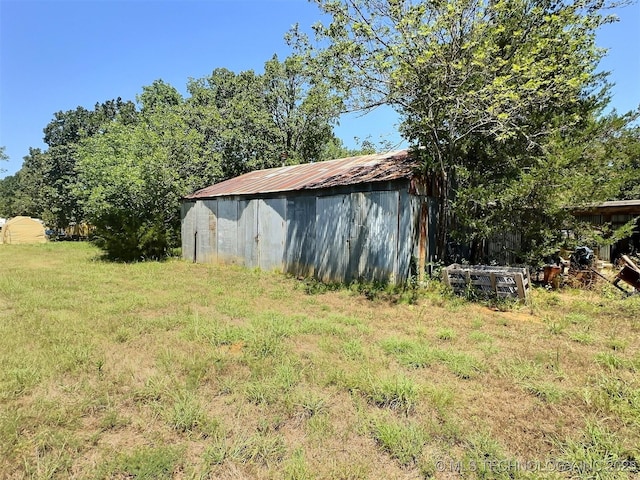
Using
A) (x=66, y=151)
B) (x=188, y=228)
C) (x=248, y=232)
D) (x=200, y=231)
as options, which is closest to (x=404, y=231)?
(x=248, y=232)

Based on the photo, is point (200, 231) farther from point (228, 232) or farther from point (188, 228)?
point (228, 232)

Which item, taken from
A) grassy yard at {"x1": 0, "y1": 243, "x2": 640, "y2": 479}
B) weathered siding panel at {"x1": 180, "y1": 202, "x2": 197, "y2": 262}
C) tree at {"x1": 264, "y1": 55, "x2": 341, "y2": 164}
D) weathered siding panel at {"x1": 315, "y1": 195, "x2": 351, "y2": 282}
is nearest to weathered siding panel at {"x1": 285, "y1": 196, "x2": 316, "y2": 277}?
weathered siding panel at {"x1": 315, "y1": 195, "x2": 351, "y2": 282}

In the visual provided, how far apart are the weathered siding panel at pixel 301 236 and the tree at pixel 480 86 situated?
338 centimetres

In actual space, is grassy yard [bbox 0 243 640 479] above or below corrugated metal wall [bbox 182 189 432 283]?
below

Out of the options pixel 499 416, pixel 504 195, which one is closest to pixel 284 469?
pixel 499 416

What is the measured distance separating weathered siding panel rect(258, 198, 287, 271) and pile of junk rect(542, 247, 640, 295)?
7.17 metres

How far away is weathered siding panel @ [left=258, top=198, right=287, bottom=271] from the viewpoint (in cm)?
1119

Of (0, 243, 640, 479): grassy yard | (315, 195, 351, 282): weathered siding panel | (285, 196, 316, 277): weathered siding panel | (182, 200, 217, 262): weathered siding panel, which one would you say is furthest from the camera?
(182, 200, 217, 262): weathered siding panel

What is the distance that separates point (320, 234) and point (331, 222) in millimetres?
520

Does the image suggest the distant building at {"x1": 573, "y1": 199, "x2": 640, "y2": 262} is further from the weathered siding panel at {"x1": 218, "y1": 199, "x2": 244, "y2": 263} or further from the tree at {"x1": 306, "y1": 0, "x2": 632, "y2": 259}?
the weathered siding panel at {"x1": 218, "y1": 199, "x2": 244, "y2": 263}

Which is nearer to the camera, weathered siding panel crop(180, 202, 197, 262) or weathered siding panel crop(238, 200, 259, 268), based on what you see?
weathered siding panel crop(238, 200, 259, 268)

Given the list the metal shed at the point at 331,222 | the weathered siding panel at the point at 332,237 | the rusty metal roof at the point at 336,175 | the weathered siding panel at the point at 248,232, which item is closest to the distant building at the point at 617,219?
the rusty metal roof at the point at 336,175

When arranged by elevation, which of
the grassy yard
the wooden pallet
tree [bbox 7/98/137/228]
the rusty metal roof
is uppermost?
tree [bbox 7/98/137/228]

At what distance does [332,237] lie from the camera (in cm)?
978
